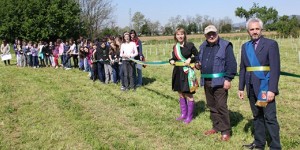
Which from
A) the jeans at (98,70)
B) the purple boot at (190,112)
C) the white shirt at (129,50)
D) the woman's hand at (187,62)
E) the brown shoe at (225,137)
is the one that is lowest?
the brown shoe at (225,137)

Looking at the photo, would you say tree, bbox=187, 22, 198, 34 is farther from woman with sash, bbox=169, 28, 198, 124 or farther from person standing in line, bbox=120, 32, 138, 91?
woman with sash, bbox=169, 28, 198, 124

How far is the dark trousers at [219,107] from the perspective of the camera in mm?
5652

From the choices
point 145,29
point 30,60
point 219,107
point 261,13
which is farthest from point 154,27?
point 219,107

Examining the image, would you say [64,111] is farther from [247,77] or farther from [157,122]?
[247,77]

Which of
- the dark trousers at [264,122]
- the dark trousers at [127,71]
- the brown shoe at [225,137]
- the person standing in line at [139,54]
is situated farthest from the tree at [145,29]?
the dark trousers at [264,122]

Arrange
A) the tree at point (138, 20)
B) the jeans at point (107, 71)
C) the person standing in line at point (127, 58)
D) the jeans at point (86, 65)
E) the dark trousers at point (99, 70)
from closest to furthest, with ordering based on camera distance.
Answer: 1. the person standing in line at point (127, 58)
2. the jeans at point (107, 71)
3. the dark trousers at point (99, 70)
4. the jeans at point (86, 65)
5. the tree at point (138, 20)

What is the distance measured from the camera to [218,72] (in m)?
5.55

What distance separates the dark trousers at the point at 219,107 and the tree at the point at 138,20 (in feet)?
270

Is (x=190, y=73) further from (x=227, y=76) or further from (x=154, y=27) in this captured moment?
(x=154, y=27)

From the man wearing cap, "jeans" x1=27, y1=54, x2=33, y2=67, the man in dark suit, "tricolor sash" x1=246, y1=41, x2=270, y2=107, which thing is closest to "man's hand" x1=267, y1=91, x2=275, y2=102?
the man in dark suit

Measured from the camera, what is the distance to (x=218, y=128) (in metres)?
5.80

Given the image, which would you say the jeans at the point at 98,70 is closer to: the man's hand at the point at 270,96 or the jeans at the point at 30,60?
the jeans at the point at 30,60

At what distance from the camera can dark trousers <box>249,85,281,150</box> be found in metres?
4.62

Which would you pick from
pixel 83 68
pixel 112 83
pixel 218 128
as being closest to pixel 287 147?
pixel 218 128
